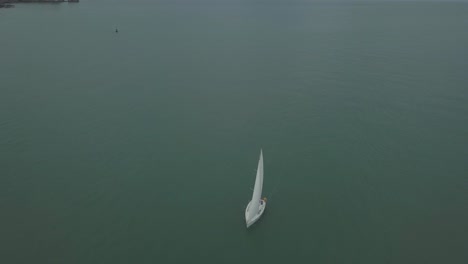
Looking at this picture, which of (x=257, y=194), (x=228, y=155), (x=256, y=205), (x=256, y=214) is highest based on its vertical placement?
(x=228, y=155)

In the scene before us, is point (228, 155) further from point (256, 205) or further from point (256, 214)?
point (256, 205)

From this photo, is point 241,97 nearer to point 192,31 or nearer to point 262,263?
point 262,263

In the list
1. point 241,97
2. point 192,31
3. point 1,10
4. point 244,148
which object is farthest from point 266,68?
point 1,10

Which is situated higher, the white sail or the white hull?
the white sail

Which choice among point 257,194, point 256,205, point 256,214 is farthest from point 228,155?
point 257,194

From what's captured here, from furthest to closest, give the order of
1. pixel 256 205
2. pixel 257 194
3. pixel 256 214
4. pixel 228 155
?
pixel 228 155 < pixel 256 214 < pixel 256 205 < pixel 257 194

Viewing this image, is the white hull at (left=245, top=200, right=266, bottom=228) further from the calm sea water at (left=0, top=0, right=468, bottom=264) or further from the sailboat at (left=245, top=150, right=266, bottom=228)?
the calm sea water at (left=0, top=0, right=468, bottom=264)

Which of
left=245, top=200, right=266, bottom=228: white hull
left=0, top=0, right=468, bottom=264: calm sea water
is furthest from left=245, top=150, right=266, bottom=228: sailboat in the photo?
left=0, top=0, right=468, bottom=264: calm sea water
